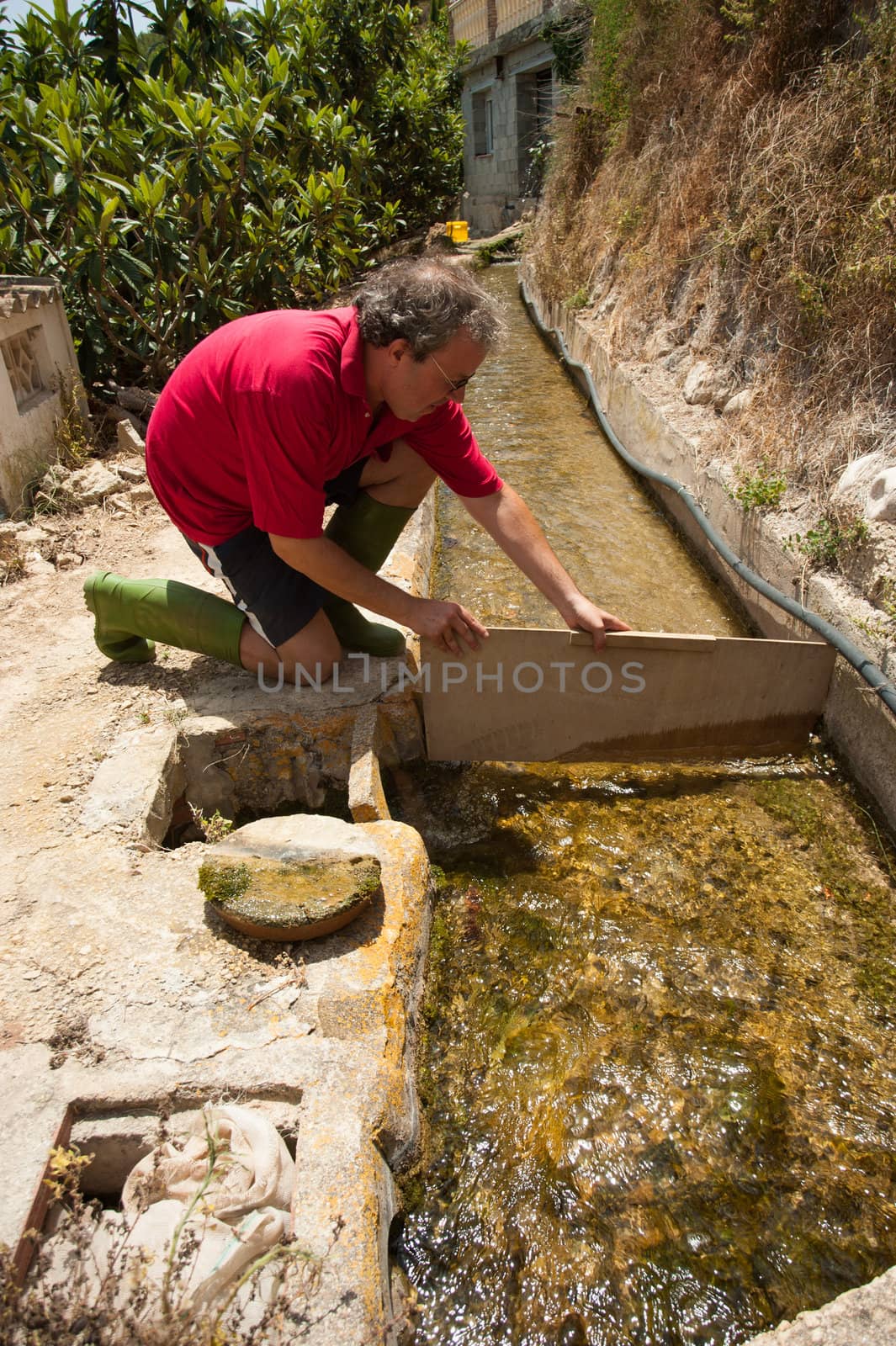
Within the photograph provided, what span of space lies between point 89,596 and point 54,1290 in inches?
75.7

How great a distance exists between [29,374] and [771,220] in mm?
4141

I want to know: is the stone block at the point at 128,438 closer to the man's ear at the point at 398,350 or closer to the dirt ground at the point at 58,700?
the dirt ground at the point at 58,700

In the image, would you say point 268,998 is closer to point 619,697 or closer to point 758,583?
point 619,697

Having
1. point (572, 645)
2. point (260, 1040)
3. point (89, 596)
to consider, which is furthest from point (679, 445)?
point (260, 1040)

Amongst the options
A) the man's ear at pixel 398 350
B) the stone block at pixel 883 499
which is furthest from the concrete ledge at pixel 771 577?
the man's ear at pixel 398 350

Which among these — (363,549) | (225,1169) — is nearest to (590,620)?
(363,549)

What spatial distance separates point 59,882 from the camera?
1873 millimetres

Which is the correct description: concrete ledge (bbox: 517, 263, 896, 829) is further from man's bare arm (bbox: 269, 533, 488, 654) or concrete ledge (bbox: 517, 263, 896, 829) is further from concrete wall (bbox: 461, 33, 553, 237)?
concrete wall (bbox: 461, 33, 553, 237)

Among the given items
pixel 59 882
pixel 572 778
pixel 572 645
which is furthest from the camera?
pixel 572 778

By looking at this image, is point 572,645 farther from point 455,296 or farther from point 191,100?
point 191,100

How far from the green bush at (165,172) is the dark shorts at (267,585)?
3.48m

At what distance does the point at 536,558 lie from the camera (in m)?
2.46

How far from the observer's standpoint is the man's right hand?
2240 mm

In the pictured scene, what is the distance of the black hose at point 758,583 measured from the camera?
2488 millimetres
